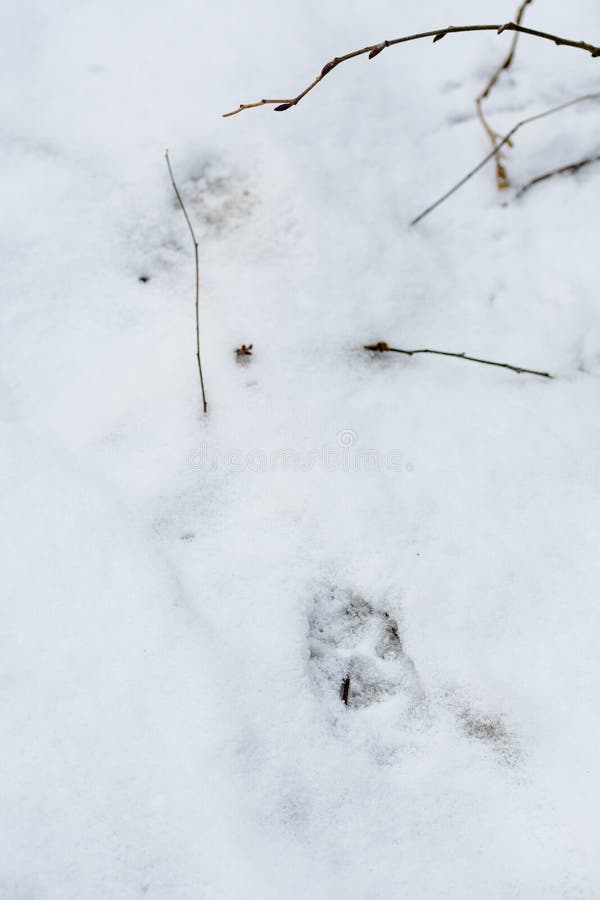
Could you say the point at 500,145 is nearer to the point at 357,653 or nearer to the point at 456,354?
the point at 456,354

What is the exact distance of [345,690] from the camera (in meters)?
1.24

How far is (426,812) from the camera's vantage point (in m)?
1.14

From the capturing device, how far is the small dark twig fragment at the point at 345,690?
48.5 inches

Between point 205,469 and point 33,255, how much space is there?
69cm

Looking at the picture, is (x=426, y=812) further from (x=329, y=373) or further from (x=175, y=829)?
(x=329, y=373)

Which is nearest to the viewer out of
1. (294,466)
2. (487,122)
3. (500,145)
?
Answer: (294,466)

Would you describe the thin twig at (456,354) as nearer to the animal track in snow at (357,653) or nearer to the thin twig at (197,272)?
the thin twig at (197,272)

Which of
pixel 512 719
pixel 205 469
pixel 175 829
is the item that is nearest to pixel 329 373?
pixel 205 469

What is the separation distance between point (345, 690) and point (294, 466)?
1.55 ft

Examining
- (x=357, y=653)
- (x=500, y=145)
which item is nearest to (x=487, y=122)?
(x=500, y=145)

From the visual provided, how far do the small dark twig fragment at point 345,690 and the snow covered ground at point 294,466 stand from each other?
31 millimetres

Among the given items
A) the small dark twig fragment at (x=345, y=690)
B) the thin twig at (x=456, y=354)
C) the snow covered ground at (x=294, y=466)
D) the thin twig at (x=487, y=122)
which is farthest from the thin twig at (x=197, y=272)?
the thin twig at (x=487, y=122)

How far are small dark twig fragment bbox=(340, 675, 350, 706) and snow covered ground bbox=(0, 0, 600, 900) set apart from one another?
0.10 feet

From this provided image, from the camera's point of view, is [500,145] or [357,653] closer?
[357,653]
